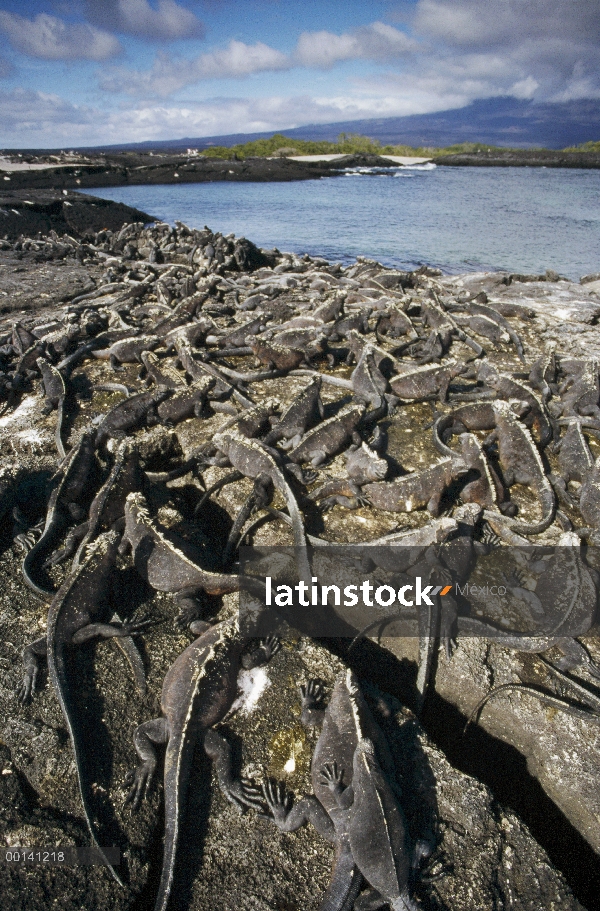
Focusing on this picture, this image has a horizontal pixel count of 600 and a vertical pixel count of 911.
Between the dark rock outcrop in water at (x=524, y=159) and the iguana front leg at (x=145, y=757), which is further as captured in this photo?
the dark rock outcrop in water at (x=524, y=159)

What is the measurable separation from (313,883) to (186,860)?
728 millimetres

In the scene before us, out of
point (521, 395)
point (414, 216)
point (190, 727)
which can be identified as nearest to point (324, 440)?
point (521, 395)

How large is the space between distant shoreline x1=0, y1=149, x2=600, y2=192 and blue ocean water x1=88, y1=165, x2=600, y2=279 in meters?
1.46

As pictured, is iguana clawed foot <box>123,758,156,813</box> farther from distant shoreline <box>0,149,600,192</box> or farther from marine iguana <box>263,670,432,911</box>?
distant shoreline <box>0,149,600,192</box>

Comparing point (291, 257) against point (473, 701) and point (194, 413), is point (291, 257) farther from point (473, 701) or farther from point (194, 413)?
point (473, 701)

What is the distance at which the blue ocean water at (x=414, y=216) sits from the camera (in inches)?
870

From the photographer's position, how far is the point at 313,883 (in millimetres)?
2590

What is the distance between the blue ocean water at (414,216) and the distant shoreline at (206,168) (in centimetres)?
146

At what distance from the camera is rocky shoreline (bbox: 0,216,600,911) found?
2676 mm

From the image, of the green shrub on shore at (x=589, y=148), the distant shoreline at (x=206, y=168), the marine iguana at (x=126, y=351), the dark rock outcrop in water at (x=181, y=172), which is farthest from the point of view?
the green shrub on shore at (x=589, y=148)

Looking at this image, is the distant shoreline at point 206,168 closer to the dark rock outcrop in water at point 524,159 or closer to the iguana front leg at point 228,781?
the dark rock outcrop in water at point 524,159

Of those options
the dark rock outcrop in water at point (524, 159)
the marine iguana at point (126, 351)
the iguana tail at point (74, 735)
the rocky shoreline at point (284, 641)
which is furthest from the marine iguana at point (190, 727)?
the dark rock outcrop in water at point (524, 159)

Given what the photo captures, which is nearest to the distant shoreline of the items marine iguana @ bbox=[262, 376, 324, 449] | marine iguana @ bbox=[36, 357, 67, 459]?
marine iguana @ bbox=[36, 357, 67, 459]

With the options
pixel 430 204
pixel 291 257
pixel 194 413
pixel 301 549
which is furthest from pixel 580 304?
pixel 430 204
